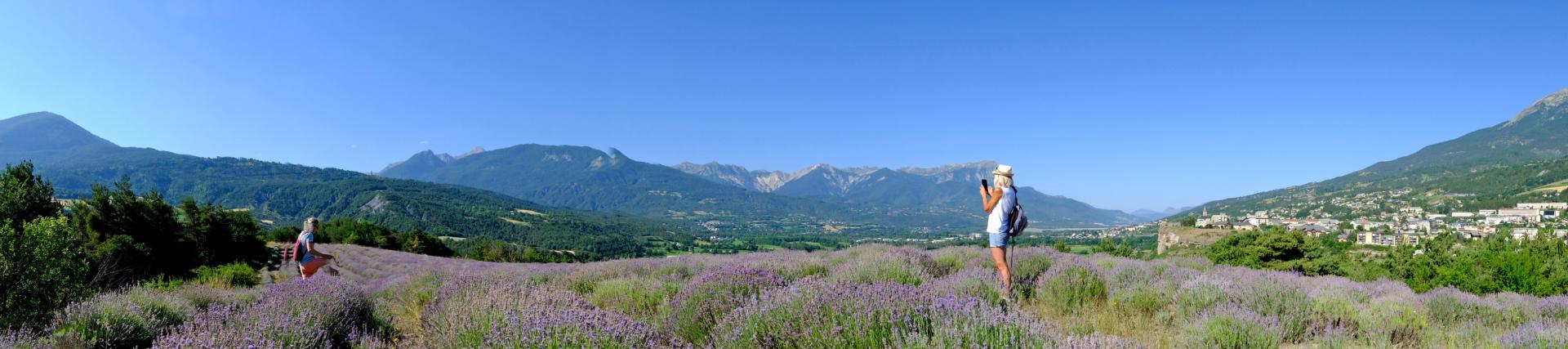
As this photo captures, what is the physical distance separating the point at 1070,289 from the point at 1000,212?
3.12 ft

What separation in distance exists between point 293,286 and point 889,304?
214 inches

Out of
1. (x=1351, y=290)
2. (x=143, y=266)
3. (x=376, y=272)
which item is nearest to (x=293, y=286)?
(x=1351, y=290)

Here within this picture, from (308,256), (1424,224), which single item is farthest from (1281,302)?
(1424,224)

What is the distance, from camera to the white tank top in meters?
5.53

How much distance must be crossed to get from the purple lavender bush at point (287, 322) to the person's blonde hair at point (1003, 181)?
212 inches

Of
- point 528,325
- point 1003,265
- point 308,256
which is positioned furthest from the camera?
point 308,256

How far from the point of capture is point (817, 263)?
7418 mm

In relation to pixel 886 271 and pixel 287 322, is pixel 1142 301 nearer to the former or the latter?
pixel 886 271

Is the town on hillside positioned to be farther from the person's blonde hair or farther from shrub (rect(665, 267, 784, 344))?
shrub (rect(665, 267, 784, 344))

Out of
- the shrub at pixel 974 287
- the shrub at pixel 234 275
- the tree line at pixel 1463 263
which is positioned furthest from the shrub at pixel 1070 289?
the shrub at pixel 234 275

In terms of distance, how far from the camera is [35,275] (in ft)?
13.8

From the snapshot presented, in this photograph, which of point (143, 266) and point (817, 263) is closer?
point (817, 263)

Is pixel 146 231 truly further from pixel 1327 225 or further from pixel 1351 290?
pixel 1327 225

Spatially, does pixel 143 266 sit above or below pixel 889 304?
below
